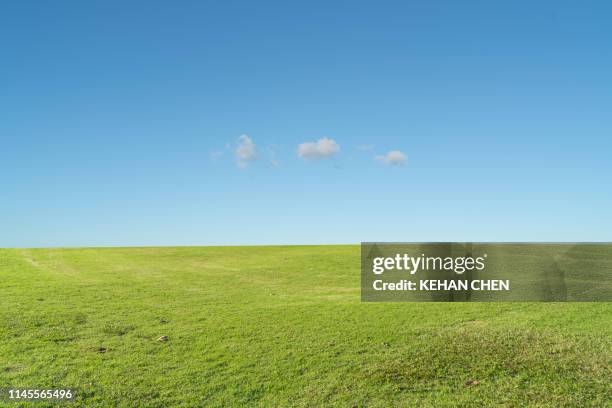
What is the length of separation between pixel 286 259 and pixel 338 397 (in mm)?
17682

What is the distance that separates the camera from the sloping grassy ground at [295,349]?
20.4 feet

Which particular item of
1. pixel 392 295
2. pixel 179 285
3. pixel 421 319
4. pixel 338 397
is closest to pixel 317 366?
pixel 338 397

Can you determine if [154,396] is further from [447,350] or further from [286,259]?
[286,259]

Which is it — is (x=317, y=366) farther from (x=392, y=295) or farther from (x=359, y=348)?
(x=392, y=295)

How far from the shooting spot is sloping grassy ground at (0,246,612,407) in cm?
620

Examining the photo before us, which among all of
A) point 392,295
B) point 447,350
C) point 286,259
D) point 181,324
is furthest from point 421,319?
point 286,259

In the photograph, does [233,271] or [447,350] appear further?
[233,271]

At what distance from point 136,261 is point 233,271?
7067mm

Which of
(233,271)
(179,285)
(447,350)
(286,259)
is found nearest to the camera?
(447,350)

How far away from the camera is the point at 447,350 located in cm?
792

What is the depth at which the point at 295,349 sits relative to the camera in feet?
26.2

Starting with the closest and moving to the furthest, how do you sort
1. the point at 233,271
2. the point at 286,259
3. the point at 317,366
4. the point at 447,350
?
1. the point at 317,366
2. the point at 447,350
3. the point at 233,271
4. the point at 286,259

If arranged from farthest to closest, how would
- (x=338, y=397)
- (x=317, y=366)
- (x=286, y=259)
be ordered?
(x=286, y=259), (x=317, y=366), (x=338, y=397)

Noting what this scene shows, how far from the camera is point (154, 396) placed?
6109mm
